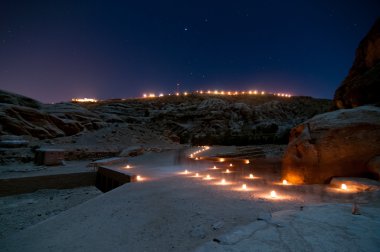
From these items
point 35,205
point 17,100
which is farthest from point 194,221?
point 17,100

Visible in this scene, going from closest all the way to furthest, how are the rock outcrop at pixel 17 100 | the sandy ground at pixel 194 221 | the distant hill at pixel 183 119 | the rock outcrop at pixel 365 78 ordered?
the sandy ground at pixel 194 221 → the rock outcrop at pixel 365 78 → the distant hill at pixel 183 119 → the rock outcrop at pixel 17 100

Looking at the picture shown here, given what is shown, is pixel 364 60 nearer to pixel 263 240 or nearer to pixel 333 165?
pixel 333 165

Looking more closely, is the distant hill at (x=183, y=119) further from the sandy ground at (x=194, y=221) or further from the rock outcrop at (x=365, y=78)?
the sandy ground at (x=194, y=221)

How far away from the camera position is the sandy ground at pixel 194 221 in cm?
308

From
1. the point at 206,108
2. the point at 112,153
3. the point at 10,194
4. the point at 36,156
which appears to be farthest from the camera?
the point at 206,108

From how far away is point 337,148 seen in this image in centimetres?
730

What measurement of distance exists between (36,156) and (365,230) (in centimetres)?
2058

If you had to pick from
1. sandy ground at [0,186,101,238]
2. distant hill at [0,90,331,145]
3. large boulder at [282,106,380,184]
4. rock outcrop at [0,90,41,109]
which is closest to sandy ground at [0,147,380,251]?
large boulder at [282,106,380,184]

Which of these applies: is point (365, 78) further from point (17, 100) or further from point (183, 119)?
point (183, 119)

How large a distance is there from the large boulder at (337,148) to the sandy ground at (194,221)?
86 centimetres

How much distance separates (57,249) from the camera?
13.5ft

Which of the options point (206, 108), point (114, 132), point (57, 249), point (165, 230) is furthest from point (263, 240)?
point (206, 108)

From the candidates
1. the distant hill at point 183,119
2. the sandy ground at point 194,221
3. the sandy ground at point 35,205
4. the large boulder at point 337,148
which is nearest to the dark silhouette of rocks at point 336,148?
the large boulder at point 337,148

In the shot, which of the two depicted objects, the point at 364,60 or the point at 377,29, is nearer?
the point at 377,29
